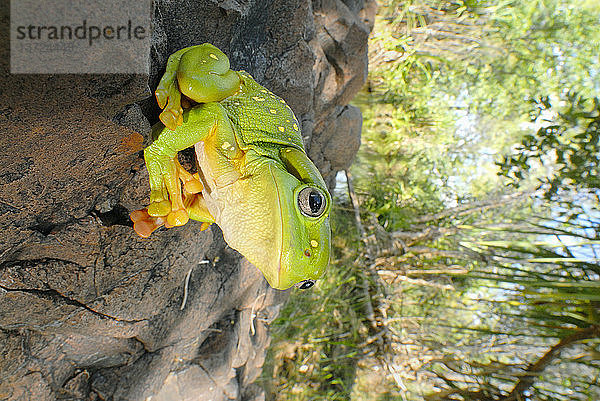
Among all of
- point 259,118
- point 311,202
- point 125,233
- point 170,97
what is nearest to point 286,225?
point 311,202

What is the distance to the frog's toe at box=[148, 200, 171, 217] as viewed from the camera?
119 centimetres

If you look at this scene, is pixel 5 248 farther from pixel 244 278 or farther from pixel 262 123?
pixel 244 278


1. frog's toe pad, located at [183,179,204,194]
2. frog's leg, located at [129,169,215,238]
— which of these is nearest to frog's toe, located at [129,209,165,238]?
frog's leg, located at [129,169,215,238]

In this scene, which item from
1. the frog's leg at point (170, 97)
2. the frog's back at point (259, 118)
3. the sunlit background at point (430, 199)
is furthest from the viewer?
the sunlit background at point (430, 199)

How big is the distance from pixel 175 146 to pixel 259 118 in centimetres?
27

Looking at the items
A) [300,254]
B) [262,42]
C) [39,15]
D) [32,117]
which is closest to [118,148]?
[32,117]

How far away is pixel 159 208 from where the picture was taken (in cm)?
120

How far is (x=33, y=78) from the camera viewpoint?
32.0 inches

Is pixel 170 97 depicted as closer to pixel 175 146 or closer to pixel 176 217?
pixel 175 146

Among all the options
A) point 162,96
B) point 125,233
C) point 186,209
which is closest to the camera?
point 162,96

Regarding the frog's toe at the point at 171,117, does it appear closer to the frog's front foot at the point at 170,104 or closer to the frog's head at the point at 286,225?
the frog's front foot at the point at 170,104

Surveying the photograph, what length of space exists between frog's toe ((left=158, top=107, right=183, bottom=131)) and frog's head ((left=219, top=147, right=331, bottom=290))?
0.26 meters

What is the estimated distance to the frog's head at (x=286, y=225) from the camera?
1025mm

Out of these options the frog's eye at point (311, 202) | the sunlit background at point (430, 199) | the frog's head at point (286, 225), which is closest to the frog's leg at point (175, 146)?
the frog's head at point (286, 225)
